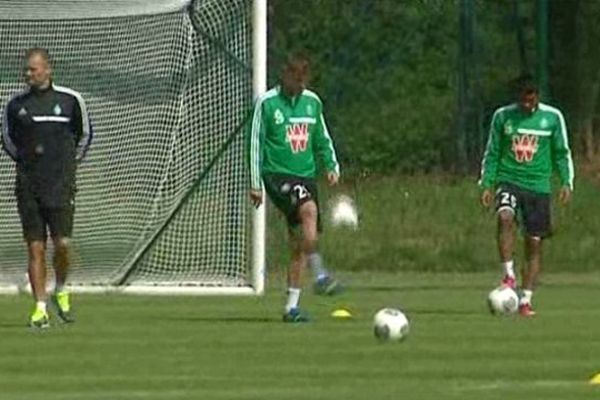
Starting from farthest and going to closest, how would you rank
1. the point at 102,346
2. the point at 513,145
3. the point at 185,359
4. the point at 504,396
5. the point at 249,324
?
the point at 513,145 < the point at 249,324 < the point at 102,346 < the point at 185,359 < the point at 504,396

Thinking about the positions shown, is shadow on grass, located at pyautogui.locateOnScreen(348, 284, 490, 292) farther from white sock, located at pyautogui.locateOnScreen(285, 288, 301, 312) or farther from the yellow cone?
white sock, located at pyautogui.locateOnScreen(285, 288, 301, 312)

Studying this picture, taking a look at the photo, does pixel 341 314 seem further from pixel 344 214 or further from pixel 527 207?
pixel 344 214

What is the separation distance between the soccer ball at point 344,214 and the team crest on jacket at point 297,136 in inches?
447

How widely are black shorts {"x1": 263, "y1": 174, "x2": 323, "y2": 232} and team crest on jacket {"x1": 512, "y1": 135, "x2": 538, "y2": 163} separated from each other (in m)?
2.10

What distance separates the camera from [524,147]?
20172 millimetres

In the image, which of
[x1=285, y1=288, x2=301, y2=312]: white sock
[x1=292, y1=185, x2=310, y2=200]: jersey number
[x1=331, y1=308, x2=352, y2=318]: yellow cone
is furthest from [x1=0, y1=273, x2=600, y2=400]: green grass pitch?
[x1=292, y1=185, x2=310, y2=200]: jersey number

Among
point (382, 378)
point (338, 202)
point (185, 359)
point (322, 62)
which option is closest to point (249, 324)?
point (185, 359)

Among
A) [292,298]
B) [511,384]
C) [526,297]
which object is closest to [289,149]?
[292,298]

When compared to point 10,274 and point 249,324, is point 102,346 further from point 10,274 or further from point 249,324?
point 10,274

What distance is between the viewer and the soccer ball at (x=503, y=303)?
19.4 meters

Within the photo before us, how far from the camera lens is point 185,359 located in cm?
1503

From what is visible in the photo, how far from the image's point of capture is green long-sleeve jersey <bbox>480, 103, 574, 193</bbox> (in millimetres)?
20141

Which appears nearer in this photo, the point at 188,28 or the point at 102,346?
the point at 102,346

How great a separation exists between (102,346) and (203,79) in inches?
354
